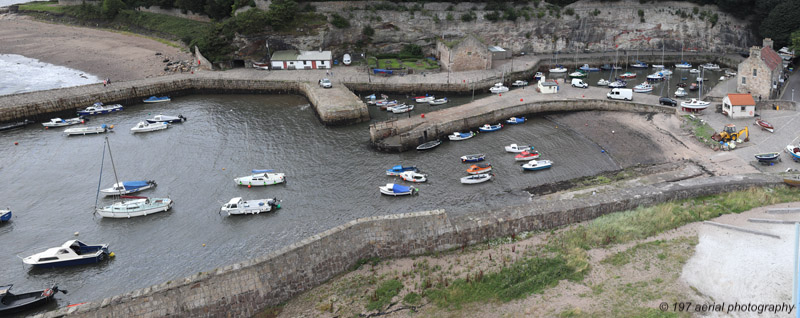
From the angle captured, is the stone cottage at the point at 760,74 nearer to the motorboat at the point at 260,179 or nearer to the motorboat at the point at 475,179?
the motorboat at the point at 475,179

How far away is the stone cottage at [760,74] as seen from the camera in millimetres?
48312

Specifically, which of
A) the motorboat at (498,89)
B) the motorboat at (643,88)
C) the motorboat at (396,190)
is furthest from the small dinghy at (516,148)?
the motorboat at (643,88)

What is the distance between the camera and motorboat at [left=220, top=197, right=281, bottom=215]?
3288cm

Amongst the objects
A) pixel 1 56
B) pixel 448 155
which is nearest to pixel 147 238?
pixel 448 155

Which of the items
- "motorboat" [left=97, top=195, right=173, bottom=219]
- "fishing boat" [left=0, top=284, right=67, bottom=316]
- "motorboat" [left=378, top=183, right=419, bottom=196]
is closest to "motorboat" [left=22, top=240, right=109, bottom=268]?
"fishing boat" [left=0, top=284, right=67, bottom=316]

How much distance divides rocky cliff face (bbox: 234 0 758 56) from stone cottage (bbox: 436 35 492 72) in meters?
8.19

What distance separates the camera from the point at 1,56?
77.6 m

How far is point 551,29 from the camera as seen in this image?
7225 centimetres

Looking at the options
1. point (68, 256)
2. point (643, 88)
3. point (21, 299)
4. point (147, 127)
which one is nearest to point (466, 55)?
point (643, 88)

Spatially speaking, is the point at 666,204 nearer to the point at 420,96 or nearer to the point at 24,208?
the point at 420,96

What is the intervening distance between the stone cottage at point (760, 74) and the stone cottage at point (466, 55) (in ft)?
87.0

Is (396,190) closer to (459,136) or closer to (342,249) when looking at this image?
(342,249)

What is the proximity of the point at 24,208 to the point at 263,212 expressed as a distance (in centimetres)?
1651

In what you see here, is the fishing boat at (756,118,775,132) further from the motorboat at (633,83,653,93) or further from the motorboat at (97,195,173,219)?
the motorboat at (97,195,173,219)
